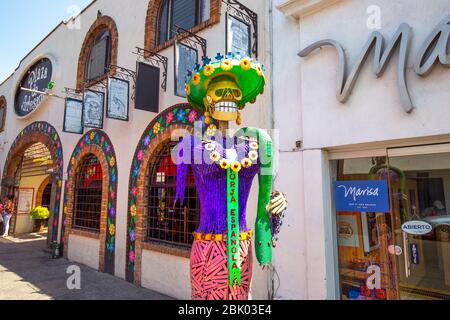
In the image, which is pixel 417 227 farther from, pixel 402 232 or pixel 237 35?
pixel 237 35

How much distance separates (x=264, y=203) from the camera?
2.37 metres

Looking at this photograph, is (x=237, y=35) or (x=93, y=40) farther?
(x=93, y=40)

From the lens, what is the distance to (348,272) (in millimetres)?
3748

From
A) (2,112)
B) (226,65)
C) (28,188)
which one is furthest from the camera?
(2,112)

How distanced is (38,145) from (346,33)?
1263 cm

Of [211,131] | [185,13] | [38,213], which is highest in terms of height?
[185,13]

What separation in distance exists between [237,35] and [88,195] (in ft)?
20.6

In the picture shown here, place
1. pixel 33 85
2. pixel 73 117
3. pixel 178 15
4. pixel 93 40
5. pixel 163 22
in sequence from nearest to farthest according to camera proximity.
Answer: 1. pixel 178 15
2. pixel 163 22
3. pixel 73 117
4. pixel 93 40
5. pixel 33 85

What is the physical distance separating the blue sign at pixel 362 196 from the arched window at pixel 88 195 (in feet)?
20.3

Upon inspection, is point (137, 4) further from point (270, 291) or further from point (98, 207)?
point (270, 291)

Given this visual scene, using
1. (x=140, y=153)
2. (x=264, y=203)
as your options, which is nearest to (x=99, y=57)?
(x=140, y=153)

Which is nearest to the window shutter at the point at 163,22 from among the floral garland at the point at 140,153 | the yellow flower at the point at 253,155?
the floral garland at the point at 140,153

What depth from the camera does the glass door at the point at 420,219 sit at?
320 centimetres

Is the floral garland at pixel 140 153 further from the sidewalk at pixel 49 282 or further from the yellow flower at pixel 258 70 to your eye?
the yellow flower at pixel 258 70
